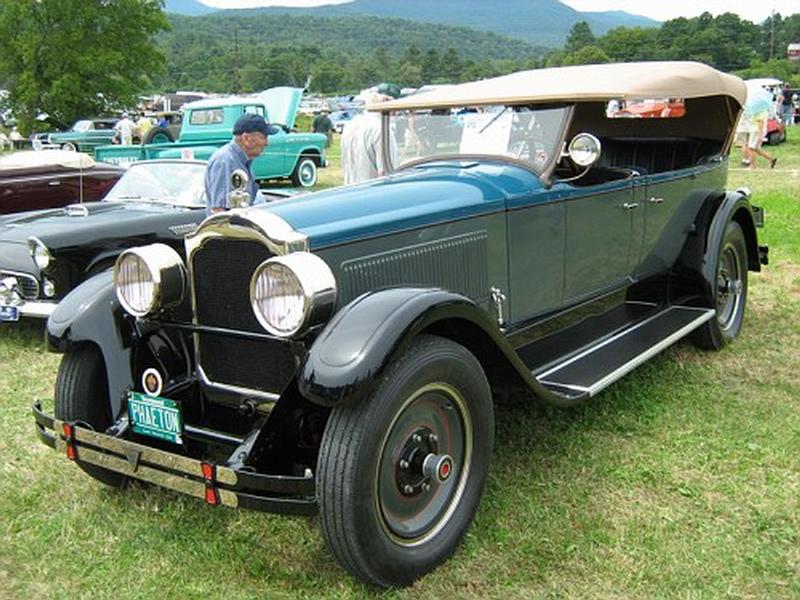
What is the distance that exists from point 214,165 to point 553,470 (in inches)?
131

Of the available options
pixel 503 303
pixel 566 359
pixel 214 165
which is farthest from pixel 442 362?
pixel 214 165

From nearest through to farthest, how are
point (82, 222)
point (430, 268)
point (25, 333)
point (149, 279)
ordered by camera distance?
point (149, 279) < point (430, 268) < point (82, 222) < point (25, 333)

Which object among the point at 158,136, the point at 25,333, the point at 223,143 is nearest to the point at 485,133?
the point at 25,333

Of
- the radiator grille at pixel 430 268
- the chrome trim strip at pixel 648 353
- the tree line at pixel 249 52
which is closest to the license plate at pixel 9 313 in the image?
the radiator grille at pixel 430 268

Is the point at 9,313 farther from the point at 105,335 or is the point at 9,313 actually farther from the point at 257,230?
the point at 257,230

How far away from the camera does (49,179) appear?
893 centimetres

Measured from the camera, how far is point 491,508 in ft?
11.3

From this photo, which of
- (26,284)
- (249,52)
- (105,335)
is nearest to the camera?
(105,335)

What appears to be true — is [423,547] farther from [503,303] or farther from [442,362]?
[503,303]

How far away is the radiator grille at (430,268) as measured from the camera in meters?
3.33

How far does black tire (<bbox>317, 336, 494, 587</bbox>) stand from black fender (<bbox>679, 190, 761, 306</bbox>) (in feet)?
9.11

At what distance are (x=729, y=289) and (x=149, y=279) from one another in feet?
13.8

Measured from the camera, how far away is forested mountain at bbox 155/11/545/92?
8494 cm

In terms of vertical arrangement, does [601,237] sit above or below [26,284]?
above
